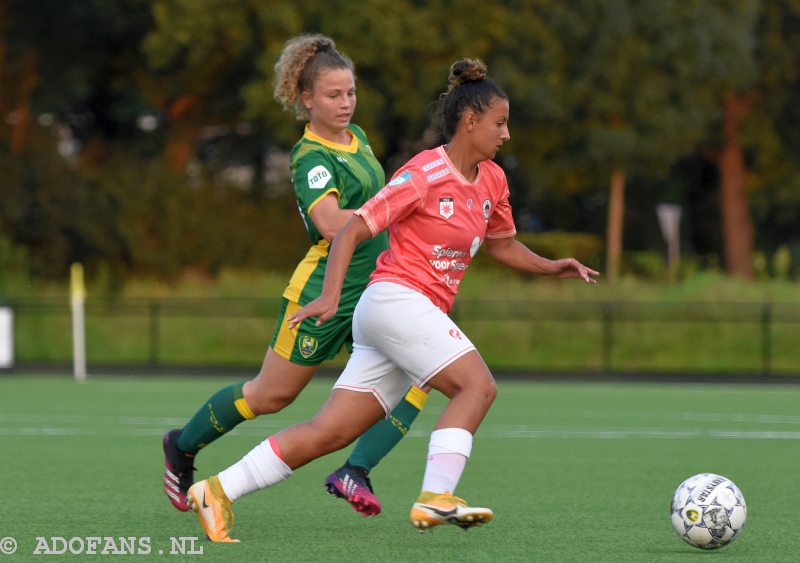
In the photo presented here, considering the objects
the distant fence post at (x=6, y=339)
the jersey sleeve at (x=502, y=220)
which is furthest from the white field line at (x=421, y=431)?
the distant fence post at (x=6, y=339)

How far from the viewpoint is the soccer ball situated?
5.75m

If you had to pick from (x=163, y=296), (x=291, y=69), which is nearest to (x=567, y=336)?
(x=163, y=296)

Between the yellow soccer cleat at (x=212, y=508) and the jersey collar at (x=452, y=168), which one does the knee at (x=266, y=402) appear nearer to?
the yellow soccer cleat at (x=212, y=508)

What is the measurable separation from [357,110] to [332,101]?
26.2 meters

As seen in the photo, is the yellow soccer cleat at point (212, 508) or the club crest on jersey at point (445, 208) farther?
the yellow soccer cleat at point (212, 508)

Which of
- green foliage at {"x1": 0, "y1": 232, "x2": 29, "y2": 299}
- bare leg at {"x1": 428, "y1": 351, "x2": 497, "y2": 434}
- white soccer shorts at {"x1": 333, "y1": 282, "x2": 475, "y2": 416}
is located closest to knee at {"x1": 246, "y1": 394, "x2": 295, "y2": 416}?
white soccer shorts at {"x1": 333, "y1": 282, "x2": 475, "y2": 416}

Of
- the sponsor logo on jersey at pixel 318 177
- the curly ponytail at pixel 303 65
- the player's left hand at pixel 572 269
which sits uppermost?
the curly ponytail at pixel 303 65

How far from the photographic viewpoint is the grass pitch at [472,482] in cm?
587

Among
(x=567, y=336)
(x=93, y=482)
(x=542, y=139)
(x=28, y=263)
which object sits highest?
(x=542, y=139)

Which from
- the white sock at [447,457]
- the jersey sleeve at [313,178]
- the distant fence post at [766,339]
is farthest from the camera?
the distant fence post at [766,339]

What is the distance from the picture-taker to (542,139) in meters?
35.5

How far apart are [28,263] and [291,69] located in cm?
2446

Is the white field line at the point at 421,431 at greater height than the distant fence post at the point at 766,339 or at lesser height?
lesser

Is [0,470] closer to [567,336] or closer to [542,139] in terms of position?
[567,336]
